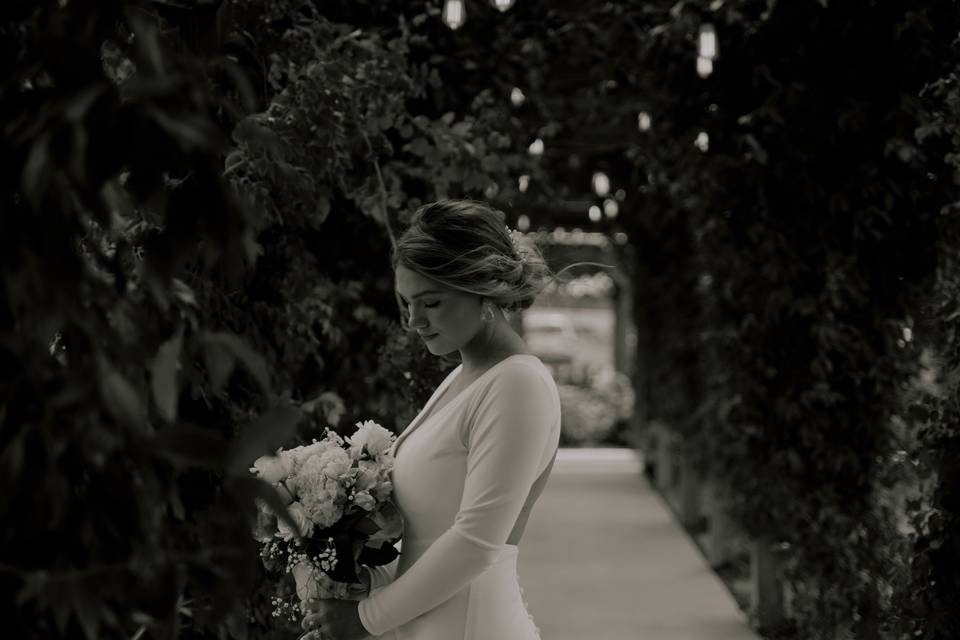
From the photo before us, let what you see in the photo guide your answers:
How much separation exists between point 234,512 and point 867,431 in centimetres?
370

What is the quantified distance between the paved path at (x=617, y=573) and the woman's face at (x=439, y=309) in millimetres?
3915

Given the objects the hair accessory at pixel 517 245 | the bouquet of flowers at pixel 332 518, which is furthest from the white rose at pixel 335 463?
the hair accessory at pixel 517 245

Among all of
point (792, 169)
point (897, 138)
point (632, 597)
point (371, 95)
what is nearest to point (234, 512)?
point (371, 95)

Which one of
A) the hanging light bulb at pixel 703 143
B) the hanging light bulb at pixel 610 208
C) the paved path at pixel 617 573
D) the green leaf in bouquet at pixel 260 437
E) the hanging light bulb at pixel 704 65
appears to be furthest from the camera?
the hanging light bulb at pixel 610 208

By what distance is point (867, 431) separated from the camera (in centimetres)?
429

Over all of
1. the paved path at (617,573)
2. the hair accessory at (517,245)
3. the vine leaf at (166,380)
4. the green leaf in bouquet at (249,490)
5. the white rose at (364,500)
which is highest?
the vine leaf at (166,380)

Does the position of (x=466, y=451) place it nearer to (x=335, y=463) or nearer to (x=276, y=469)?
(x=335, y=463)

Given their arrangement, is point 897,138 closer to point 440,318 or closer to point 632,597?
point 440,318

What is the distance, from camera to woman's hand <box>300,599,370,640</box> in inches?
75.1

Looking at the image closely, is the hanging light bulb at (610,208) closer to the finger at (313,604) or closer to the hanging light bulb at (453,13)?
the hanging light bulb at (453,13)

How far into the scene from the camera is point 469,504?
1.73m

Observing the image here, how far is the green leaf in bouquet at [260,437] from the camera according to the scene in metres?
0.96

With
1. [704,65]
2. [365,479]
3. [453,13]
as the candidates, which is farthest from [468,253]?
[704,65]

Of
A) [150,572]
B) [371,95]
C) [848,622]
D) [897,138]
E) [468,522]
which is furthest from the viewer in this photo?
[848,622]
